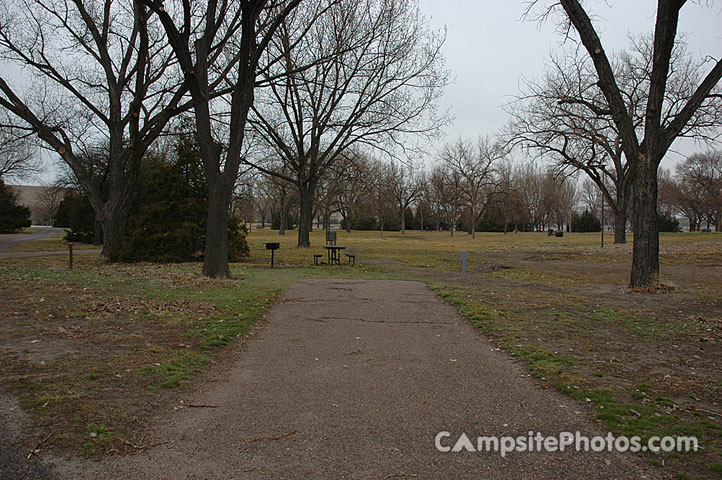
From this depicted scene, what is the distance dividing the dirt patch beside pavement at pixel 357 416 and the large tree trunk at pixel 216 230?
6714 mm

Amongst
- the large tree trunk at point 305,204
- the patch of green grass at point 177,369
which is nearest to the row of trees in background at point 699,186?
the large tree trunk at point 305,204

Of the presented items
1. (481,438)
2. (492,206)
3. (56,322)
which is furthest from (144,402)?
(492,206)

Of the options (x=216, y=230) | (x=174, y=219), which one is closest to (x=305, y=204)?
(x=174, y=219)

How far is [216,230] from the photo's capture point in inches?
529

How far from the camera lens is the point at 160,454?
130 inches

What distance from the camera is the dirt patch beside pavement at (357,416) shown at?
3.16 metres

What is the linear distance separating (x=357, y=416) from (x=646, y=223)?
10.9 m

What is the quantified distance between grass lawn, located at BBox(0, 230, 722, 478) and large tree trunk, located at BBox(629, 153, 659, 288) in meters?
0.58

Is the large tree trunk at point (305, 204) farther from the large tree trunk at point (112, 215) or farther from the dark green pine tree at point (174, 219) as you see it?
the large tree trunk at point (112, 215)

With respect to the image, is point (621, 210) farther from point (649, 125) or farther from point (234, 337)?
point (234, 337)

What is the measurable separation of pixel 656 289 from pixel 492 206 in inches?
2478

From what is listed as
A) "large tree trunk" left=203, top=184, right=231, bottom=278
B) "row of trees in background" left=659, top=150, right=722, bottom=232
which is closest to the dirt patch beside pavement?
"large tree trunk" left=203, top=184, right=231, bottom=278

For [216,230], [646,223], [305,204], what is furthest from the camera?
[305,204]

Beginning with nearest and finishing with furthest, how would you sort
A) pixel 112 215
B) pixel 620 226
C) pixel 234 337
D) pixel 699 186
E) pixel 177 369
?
pixel 177 369, pixel 234 337, pixel 112 215, pixel 620 226, pixel 699 186
